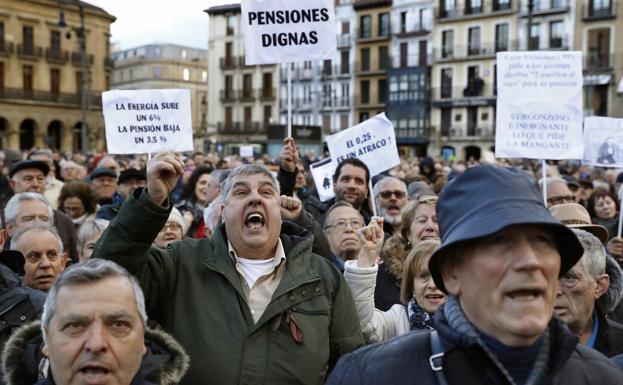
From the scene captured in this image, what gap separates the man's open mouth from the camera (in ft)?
10.3

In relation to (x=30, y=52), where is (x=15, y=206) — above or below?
below

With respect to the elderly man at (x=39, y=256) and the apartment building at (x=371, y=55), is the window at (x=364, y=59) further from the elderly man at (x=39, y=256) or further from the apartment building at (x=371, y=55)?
the elderly man at (x=39, y=256)

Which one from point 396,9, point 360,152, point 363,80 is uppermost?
point 396,9

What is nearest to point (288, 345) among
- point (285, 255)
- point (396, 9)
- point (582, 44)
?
point (285, 255)

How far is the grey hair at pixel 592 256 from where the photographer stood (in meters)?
3.18

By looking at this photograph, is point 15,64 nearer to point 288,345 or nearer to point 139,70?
point 139,70

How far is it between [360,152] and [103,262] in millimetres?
5512

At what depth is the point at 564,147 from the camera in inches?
243

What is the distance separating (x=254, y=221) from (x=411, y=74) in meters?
49.3

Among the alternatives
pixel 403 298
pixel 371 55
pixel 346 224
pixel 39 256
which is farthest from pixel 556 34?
pixel 39 256

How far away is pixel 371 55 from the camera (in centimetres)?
5441

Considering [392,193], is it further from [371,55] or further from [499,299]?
[371,55]

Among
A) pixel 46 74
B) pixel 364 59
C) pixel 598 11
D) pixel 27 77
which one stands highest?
pixel 598 11

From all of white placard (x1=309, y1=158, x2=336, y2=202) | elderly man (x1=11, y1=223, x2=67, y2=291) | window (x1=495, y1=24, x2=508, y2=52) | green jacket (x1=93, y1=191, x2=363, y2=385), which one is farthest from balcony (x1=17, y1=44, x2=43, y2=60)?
green jacket (x1=93, y1=191, x2=363, y2=385)
